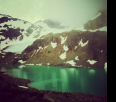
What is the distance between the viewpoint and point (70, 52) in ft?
196

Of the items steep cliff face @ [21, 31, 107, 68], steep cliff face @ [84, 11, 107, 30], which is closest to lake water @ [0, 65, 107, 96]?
steep cliff face @ [21, 31, 107, 68]

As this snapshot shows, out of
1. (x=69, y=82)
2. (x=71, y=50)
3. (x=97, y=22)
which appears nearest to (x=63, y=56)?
(x=71, y=50)

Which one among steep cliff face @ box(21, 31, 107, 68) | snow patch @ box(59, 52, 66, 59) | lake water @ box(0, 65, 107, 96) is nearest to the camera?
lake water @ box(0, 65, 107, 96)

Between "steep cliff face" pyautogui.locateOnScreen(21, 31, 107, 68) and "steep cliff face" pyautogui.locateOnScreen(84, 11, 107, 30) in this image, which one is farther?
"steep cliff face" pyautogui.locateOnScreen(84, 11, 107, 30)

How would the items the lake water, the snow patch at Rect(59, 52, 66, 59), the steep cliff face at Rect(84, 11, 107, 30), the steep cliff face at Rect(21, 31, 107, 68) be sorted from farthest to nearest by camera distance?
1. the steep cliff face at Rect(84, 11, 107, 30)
2. the snow patch at Rect(59, 52, 66, 59)
3. the steep cliff face at Rect(21, 31, 107, 68)
4. the lake water

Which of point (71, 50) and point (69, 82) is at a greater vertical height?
point (71, 50)

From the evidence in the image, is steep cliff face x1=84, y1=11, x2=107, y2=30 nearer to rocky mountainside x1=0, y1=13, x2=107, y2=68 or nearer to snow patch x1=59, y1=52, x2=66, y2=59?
rocky mountainside x1=0, y1=13, x2=107, y2=68

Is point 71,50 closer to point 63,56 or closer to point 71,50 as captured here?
point 71,50

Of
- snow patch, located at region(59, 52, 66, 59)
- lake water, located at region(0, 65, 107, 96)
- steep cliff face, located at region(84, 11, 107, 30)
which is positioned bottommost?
lake water, located at region(0, 65, 107, 96)

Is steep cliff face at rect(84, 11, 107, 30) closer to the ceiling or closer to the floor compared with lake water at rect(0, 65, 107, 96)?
closer to the ceiling

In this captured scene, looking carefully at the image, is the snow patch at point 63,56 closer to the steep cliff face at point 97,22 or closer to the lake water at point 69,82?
the steep cliff face at point 97,22

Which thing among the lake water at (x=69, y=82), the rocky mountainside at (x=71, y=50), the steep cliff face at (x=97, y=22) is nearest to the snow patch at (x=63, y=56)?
the rocky mountainside at (x=71, y=50)
